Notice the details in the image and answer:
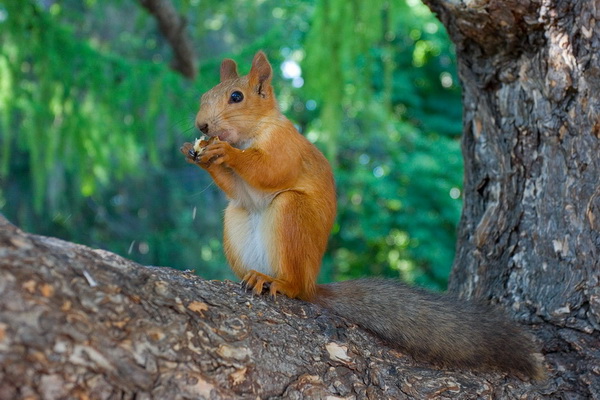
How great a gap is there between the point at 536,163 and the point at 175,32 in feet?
11.6

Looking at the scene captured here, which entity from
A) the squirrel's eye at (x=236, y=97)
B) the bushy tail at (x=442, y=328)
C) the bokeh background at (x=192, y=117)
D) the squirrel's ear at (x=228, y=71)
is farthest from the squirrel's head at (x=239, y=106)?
the bokeh background at (x=192, y=117)

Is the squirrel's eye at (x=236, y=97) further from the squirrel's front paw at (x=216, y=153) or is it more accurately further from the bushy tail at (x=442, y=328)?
the bushy tail at (x=442, y=328)

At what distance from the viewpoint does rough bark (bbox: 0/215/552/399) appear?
1170 mm

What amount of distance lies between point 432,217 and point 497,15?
5546mm

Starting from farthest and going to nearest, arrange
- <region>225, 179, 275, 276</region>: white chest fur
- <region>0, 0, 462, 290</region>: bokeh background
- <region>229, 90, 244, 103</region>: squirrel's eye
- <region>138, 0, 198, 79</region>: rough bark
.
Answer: <region>138, 0, 198, 79</region>: rough bark, <region>0, 0, 462, 290</region>: bokeh background, <region>229, 90, 244, 103</region>: squirrel's eye, <region>225, 179, 275, 276</region>: white chest fur

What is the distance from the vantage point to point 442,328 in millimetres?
1865

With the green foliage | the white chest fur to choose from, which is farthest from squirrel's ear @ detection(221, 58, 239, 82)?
the green foliage

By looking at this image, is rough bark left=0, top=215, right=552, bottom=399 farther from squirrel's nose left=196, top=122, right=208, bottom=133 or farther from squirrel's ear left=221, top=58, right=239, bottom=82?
squirrel's ear left=221, top=58, right=239, bottom=82

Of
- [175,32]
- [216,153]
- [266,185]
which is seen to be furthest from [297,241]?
[175,32]

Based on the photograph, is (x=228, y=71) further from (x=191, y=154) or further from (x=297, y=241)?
(x=297, y=241)

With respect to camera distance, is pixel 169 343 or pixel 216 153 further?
pixel 216 153

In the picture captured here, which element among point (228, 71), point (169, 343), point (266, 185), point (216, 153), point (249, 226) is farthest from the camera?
point (228, 71)

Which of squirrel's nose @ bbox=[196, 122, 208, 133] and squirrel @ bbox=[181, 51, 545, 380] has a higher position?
squirrel's nose @ bbox=[196, 122, 208, 133]

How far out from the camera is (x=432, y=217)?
7.54 metres
